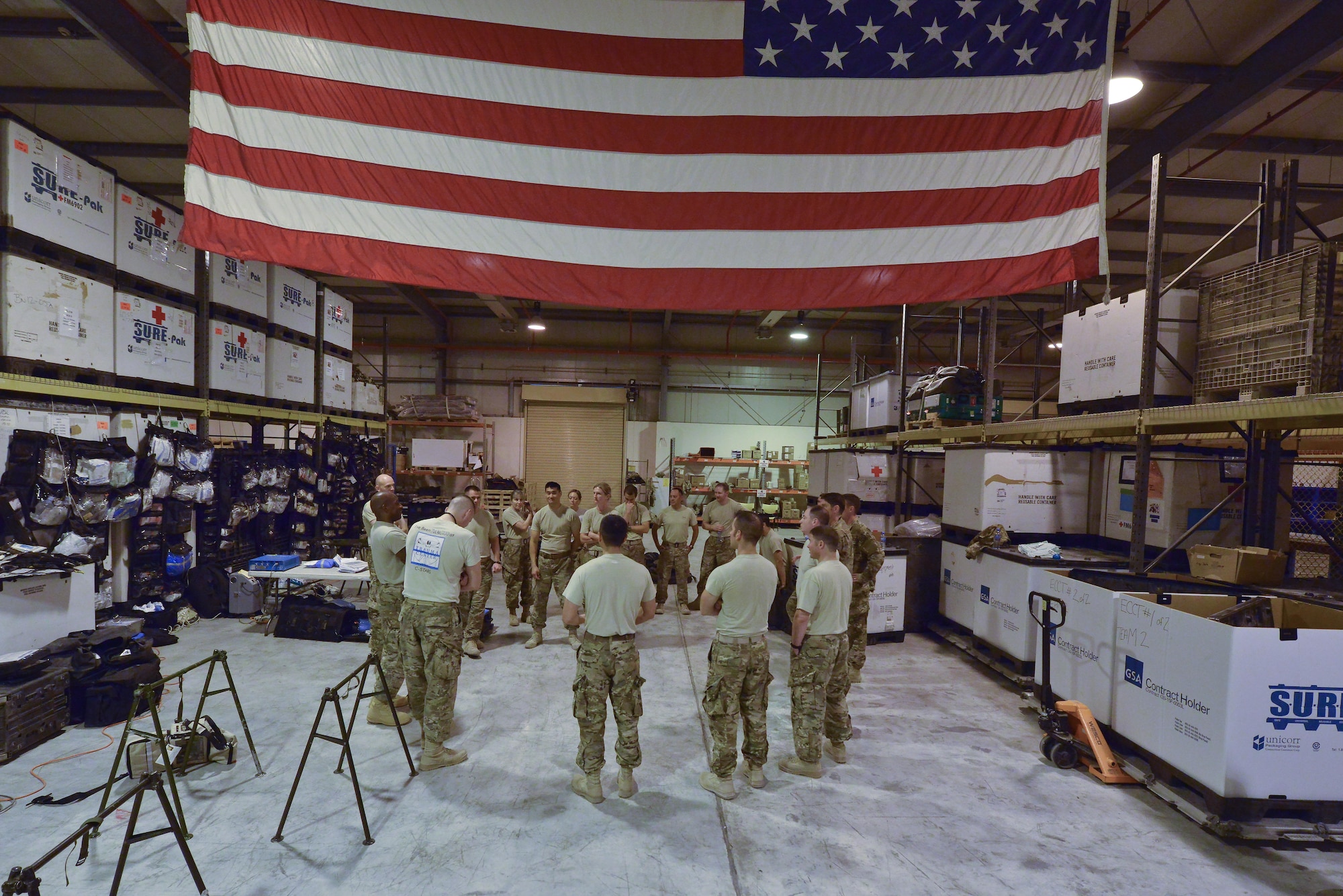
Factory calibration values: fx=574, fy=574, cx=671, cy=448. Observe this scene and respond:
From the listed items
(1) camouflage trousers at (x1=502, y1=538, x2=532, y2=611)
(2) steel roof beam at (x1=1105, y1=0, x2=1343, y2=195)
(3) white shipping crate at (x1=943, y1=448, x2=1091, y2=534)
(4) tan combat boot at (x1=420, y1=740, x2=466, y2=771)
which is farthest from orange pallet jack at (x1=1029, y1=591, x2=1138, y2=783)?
(2) steel roof beam at (x1=1105, y1=0, x2=1343, y2=195)

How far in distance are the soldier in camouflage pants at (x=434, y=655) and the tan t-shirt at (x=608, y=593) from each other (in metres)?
1.24

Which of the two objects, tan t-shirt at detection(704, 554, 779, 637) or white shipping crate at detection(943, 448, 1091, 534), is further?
white shipping crate at detection(943, 448, 1091, 534)

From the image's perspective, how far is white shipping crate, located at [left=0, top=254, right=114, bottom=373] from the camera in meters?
5.79

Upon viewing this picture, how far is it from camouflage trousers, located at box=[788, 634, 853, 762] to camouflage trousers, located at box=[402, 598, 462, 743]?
2.78m

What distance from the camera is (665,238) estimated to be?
409 centimetres

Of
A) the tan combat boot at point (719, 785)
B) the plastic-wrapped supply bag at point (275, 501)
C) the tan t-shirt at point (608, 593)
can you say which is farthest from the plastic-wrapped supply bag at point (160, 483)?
the tan combat boot at point (719, 785)

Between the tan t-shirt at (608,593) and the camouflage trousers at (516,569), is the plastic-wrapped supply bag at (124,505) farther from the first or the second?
the tan t-shirt at (608,593)

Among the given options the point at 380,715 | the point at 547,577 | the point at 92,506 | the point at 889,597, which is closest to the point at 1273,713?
the point at 889,597

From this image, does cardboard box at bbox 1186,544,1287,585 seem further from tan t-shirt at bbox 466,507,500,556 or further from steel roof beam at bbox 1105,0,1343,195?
tan t-shirt at bbox 466,507,500,556

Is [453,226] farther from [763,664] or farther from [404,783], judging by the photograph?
[404,783]

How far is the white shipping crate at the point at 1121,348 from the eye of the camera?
18.4 ft

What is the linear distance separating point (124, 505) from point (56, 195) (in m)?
3.54

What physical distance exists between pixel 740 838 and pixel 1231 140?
12.4 metres

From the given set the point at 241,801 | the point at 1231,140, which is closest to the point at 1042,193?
the point at 241,801
